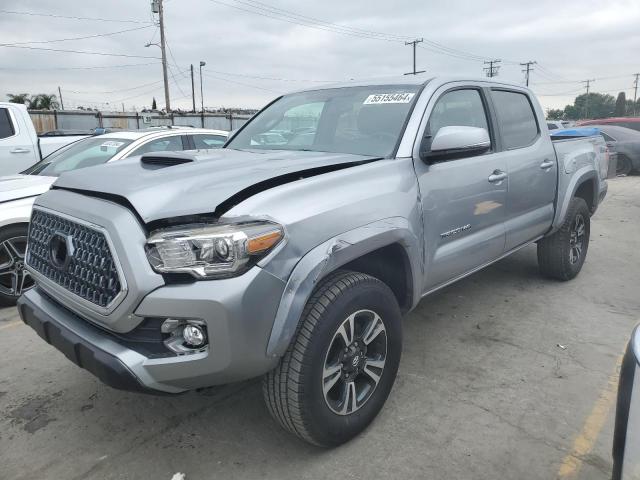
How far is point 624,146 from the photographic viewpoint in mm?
14516

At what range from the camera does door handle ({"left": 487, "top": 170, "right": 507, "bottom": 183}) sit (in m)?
3.46

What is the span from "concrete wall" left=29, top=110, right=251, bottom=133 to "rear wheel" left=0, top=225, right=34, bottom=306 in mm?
15015

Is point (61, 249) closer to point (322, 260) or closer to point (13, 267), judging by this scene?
point (322, 260)

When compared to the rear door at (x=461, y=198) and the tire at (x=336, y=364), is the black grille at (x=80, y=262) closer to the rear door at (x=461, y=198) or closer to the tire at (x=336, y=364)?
the tire at (x=336, y=364)

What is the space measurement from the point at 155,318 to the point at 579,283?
455cm

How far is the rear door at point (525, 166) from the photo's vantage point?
12.5 ft

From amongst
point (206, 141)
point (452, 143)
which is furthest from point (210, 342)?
point (206, 141)

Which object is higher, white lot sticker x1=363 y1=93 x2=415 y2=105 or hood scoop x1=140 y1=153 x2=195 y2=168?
white lot sticker x1=363 y1=93 x2=415 y2=105

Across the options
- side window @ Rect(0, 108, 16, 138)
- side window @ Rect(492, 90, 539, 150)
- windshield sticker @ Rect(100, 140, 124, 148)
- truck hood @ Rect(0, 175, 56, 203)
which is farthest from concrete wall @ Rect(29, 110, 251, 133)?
side window @ Rect(492, 90, 539, 150)

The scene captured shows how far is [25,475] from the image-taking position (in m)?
2.36

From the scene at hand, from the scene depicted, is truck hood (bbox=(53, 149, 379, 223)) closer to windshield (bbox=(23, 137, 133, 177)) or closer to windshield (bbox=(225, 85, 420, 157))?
windshield (bbox=(225, 85, 420, 157))

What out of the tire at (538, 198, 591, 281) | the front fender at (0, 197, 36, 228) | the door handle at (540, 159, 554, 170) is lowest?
the tire at (538, 198, 591, 281)

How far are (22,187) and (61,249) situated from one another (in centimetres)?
278

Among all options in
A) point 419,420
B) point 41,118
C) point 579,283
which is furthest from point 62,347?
point 41,118
